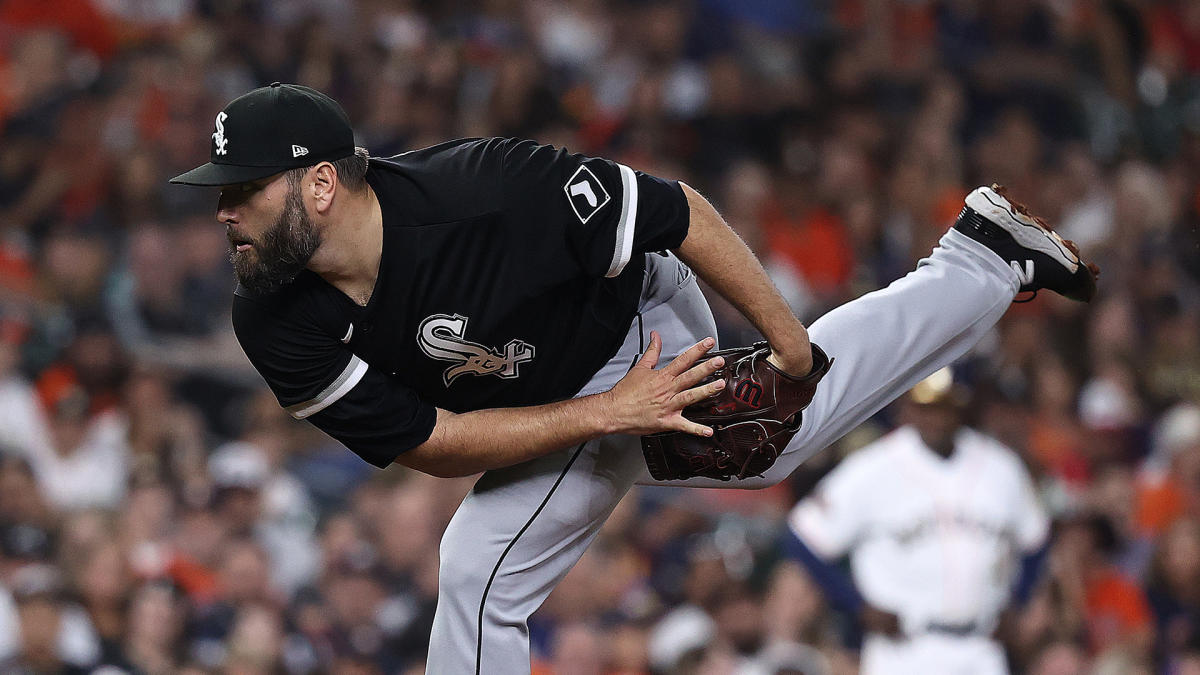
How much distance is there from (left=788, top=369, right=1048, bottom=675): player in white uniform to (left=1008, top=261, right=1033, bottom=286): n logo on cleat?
1564mm

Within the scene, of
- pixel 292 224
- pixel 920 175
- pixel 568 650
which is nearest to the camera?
pixel 292 224

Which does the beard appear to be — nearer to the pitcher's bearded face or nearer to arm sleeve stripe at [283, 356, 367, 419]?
the pitcher's bearded face

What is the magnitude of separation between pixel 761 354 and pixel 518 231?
1.98 ft

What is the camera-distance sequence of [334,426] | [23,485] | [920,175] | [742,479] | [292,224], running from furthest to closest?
[920,175] → [23,485] → [742,479] → [334,426] → [292,224]

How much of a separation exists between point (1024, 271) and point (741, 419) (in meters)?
0.91

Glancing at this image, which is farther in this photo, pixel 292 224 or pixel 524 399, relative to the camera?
pixel 524 399

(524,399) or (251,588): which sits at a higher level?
(524,399)

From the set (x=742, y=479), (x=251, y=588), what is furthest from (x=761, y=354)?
(x=251, y=588)

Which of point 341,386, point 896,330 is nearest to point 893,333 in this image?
point 896,330

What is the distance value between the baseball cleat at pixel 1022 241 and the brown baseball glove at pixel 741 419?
61cm

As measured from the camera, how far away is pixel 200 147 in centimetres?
705

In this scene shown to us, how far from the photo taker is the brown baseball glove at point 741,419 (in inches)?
119

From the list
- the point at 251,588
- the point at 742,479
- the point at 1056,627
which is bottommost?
the point at 1056,627

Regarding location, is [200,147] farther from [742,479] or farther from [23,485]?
[742,479]
